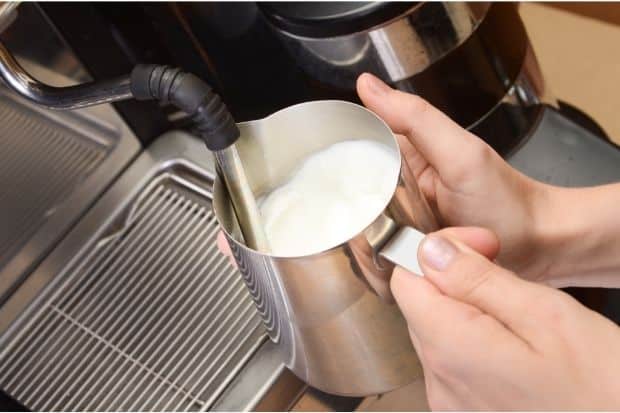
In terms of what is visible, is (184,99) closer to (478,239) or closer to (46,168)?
(478,239)

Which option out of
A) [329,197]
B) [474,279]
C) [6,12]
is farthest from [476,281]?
[6,12]

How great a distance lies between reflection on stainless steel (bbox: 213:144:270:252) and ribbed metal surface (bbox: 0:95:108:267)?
27 centimetres

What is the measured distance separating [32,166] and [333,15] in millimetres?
312

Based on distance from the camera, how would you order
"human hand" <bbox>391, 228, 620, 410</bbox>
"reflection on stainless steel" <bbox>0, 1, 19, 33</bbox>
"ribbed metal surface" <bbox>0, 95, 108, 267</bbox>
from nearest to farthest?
1. "human hand" <bbox>391, 228, 620, 410</bbox>
2. "reflection on stainless steel" <bbox>0, 1, 19, 33</bbox>
3. "ribbed metal surface" <bbox>0, 95, 108, 267</bbox>

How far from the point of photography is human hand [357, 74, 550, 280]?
532mm

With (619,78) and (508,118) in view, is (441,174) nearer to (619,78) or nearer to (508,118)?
(508,118)

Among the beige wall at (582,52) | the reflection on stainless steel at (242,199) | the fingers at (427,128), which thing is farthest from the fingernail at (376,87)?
the beige wall at (582,52)

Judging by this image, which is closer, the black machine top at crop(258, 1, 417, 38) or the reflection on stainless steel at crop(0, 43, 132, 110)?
the reflection on stainless steel at crop(0, 43, 132, 110)

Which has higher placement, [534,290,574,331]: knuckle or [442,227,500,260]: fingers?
Result: [442,227,500,260]: fingers

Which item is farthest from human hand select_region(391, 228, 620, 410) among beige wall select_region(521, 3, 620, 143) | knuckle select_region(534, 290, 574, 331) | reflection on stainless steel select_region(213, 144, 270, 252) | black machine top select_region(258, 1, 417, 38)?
beige wall select_region(521, 3, 620, 143)

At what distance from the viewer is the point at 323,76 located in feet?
2.16

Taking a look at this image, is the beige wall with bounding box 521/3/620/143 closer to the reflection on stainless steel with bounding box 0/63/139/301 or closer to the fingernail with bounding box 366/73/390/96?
the fingernail with bounding box 366/73/390/96

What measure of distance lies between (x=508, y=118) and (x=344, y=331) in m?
0.30

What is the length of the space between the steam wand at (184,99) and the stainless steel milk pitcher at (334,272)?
11 millimetres
